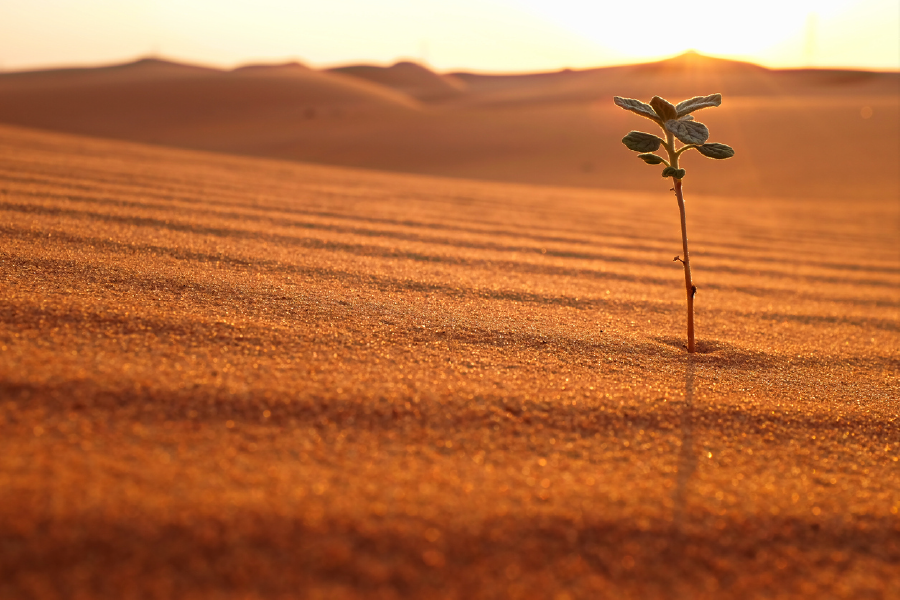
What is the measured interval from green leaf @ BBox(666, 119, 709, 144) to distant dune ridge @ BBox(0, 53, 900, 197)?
808cm

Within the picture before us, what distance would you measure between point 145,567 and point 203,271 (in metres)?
1.06

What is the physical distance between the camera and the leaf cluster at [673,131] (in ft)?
3.41

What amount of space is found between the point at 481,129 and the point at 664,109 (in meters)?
13.7

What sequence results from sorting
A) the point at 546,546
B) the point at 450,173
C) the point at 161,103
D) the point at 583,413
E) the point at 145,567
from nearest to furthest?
the point at 145,567, the point at 546,546, the point at 583,413, the point at 450,173, the point at 161,103

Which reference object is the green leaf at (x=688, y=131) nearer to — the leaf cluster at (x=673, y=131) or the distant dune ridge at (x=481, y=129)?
the leaf cluster at (x=673, y=131)

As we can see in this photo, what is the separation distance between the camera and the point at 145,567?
576 millimetres

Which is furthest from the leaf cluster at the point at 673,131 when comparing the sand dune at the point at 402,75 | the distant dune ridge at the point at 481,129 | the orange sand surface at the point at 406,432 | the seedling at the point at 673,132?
the sand dune at the point at 402,75

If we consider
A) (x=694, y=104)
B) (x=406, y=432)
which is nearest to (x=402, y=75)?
(x=694, y=104)

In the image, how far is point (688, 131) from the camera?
3.42ft

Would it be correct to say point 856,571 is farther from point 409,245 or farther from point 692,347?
point 409,245

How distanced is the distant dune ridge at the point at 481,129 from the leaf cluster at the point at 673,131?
8.01 meters

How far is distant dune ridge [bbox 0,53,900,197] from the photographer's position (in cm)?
966

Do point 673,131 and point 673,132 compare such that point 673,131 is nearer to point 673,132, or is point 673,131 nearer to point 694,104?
point 673,132

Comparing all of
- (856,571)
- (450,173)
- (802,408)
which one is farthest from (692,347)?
(450,173)
